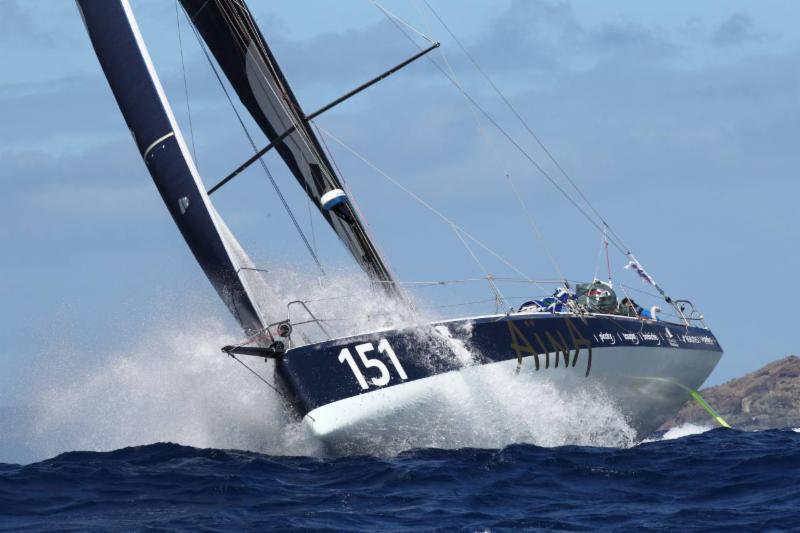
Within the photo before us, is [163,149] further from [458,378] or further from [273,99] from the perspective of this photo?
[458,378]

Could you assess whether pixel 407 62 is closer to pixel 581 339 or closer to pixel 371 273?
pixel 371 273

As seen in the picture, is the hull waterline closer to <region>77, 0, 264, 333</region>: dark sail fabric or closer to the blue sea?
the blue sea

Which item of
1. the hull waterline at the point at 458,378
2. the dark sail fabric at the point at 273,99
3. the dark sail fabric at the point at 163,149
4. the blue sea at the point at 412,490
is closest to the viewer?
the blue sea at the point at 412,490

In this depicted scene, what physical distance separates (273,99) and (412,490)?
6964mm

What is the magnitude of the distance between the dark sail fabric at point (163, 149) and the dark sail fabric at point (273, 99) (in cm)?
172

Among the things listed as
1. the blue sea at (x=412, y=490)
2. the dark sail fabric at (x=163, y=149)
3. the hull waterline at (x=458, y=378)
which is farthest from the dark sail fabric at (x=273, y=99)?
the blue sea at (x=412, y=490)

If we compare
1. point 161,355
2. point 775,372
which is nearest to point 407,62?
point 161,355

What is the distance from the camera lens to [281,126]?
17.1 metres

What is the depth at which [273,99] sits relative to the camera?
1675 cm

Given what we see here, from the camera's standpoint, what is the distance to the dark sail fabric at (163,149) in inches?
551

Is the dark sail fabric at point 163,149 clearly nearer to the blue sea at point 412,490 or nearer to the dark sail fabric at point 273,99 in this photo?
the dark sail fabric at point 273,99

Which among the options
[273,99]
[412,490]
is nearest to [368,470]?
[412,490]

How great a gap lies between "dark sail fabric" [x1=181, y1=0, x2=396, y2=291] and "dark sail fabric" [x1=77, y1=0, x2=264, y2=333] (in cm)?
172

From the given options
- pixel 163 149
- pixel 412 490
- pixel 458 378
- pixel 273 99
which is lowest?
pixel 412 490
